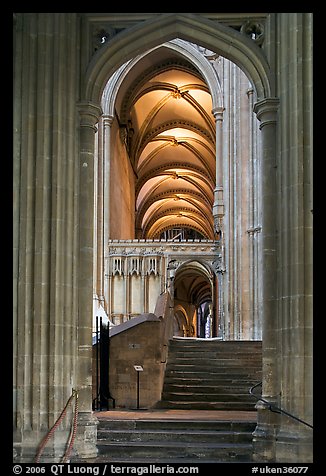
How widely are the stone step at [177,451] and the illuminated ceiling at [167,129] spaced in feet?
64.9

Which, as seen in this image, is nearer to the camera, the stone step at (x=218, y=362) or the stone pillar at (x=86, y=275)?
the stone pillar at (x=86, y=275)

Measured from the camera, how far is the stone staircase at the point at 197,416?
34.8 feet

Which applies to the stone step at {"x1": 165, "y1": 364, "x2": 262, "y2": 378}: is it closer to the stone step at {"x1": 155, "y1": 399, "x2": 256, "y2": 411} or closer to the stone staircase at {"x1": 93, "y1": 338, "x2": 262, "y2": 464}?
the stone staircase at {"x1": 93, "y1": 338, "x2": 262, "y2": 464}

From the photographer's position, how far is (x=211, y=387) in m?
14.7

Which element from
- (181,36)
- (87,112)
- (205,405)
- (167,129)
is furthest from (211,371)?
(167,129)

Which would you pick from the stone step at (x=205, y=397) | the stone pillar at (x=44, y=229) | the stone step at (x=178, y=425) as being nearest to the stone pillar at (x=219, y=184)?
the stone step at (x=205, y=397)

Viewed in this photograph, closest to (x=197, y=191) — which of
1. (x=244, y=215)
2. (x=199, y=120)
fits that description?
(x=199, y=120)

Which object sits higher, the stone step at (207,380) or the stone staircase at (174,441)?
the stone step at (207,380)

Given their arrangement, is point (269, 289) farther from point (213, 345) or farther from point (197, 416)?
point (213, 345)

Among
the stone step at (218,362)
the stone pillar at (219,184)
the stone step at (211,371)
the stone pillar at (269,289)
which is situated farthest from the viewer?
the stone pillar at (219,184)

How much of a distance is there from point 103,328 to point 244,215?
397 inches

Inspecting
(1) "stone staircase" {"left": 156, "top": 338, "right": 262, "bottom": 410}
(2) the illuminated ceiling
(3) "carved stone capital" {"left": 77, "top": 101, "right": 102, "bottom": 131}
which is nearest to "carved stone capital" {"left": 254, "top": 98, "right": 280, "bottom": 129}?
(3) "carved stone capital" {"left": 77, "top": 101, "right": 102, "bottom": 131}

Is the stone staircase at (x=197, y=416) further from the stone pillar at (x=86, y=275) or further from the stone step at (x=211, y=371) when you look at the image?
the stone pillar at (x=86, y=275)

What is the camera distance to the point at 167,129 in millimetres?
36219
